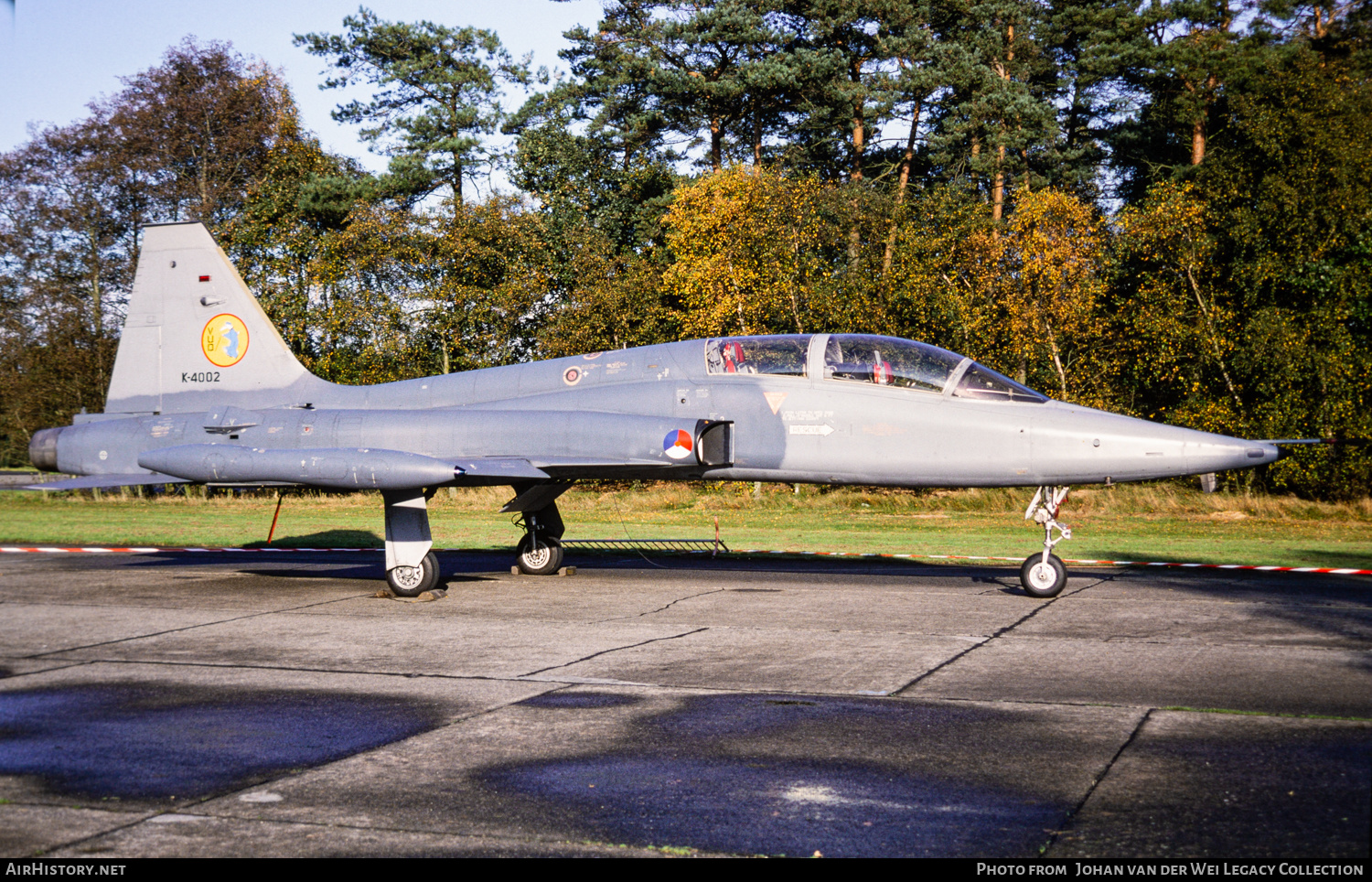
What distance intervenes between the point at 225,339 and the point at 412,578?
490cm

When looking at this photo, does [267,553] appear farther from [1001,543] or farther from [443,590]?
[1001,543]

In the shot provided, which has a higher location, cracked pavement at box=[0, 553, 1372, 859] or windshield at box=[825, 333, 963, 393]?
windshield at box=[825, 333, 963, 393]

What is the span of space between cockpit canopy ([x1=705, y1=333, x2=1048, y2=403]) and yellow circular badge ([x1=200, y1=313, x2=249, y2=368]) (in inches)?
265

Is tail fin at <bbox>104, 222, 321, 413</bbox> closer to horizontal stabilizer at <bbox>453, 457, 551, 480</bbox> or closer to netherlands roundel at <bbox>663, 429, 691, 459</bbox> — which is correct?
horizontal stabilizer at <bbox>453, 457, 551, 480</bbox>

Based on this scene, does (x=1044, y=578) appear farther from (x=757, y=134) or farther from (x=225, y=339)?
(x=757, y=134)

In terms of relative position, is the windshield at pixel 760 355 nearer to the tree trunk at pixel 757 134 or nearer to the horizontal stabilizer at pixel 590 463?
the horizontal stabilizer at pixel 590 463

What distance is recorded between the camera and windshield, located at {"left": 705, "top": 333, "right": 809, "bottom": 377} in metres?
Result: 12.7

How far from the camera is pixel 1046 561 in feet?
40.6

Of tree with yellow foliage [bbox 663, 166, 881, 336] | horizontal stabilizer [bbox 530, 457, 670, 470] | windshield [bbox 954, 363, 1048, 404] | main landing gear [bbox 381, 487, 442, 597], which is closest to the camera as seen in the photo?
windshield [bbox 954, 363, 1048, 404]

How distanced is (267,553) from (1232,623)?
15.4 m

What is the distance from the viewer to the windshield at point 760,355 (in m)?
12.7

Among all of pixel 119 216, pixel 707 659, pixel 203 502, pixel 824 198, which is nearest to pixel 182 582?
pixel 707 659

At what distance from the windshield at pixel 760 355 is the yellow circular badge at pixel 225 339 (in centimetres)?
672

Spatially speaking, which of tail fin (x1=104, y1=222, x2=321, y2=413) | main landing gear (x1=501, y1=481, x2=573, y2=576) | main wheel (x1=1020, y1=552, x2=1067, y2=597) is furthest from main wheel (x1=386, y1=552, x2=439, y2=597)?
main wheel (x1=1020, y1=552, x2=1067, y2=597)
